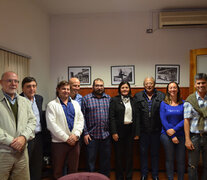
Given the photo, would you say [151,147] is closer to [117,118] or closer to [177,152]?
[177,152]

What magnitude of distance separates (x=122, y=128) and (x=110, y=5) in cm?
234

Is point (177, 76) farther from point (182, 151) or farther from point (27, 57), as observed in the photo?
point (27, 57)

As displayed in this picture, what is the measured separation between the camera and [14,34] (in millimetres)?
2670

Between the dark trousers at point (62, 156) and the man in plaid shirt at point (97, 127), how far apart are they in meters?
0.27

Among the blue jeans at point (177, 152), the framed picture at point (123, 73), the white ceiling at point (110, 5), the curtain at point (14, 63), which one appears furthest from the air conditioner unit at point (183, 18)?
the curtain at point (14, 63)

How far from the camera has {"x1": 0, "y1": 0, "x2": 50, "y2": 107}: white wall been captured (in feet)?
8.16

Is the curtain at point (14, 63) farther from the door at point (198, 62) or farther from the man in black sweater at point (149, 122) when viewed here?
the door at point (198, 62)

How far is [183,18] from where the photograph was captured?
138 inches

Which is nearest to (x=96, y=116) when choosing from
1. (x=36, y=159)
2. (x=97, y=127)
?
(x=97, y=127)

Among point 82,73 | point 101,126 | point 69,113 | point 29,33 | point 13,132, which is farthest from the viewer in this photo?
point 82,73

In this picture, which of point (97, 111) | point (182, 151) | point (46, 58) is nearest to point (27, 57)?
point (46, 58)

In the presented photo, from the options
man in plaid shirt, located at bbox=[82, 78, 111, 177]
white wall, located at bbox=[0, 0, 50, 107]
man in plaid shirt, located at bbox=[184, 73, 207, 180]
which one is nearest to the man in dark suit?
man in plaid shirt, located at bbox=[82, 78, 111, 177]

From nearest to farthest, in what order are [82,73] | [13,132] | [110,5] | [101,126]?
[13,132], [101,126], [110,5], [82,73]

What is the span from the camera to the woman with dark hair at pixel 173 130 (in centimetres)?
239
